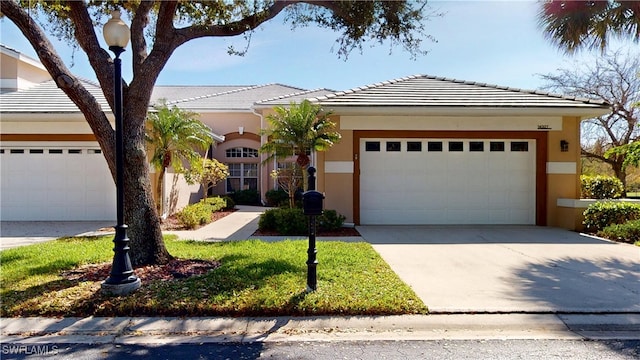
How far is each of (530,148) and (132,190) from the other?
10.8 meters

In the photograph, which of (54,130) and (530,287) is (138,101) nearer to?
(530,287)

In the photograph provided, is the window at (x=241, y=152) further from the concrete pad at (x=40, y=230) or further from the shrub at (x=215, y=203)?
the concrete pad at (x=40, y=230)

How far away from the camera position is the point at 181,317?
14.6 ft

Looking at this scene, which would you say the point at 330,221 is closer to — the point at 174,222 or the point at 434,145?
the point at 434,145

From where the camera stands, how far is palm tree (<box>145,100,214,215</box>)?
1106 cm

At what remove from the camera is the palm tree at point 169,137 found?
36.3ft

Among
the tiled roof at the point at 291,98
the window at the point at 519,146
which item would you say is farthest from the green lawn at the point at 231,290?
the tiled roof at the point at 291,98

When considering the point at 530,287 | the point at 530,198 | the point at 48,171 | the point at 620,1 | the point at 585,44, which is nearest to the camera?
the point at 530,287

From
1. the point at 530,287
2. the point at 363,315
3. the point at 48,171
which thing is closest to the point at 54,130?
the point at 48,171

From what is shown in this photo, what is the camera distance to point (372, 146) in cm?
1105

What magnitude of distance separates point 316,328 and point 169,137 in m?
8.72

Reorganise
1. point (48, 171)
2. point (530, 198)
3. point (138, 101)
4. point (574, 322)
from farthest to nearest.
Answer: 1. point (48, 171)
2. point (530, 198)
3. point (138, 101)
4. point (574, 322)

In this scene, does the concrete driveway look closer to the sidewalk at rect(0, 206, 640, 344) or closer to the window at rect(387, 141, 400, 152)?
the sidewalk at rect(0, 206, 640, 344)

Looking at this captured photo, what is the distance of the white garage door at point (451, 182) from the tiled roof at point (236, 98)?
10169 millimetres
